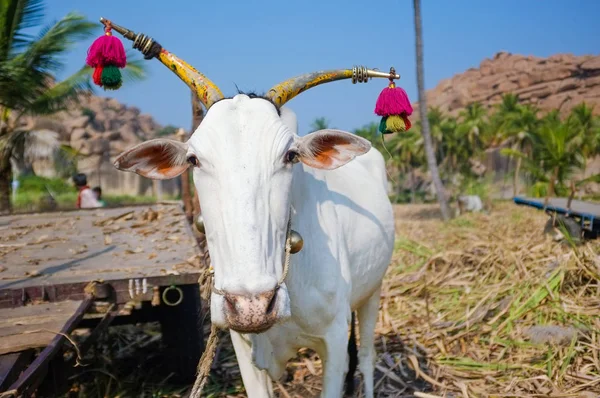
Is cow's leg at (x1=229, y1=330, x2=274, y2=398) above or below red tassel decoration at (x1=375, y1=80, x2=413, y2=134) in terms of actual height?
below

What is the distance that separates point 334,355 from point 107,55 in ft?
6.28

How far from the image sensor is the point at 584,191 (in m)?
34.8

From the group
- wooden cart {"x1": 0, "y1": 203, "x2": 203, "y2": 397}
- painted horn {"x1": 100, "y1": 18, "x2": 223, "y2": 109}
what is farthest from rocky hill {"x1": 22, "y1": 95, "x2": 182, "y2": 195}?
painted horn {"x1": 100, "y1": 18, "x2": 223, "y2": 109}

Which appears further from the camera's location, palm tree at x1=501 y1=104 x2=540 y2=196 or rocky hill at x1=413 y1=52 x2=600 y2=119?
rocky hill at x1=413 y1=52 x2=600 y2=119

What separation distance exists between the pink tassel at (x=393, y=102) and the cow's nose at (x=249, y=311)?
151 cm

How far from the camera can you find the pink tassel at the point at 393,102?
293 cm

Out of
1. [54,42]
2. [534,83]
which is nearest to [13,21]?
[54,42]

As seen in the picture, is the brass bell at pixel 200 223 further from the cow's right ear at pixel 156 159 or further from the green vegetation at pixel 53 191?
the green vegetation at pixel 53 191

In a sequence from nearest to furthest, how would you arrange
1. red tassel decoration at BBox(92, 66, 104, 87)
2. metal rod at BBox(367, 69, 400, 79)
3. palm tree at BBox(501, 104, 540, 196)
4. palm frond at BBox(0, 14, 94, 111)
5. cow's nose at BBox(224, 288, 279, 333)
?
cow's nose at BBox(224, 288, 279, 333), metal rod at BBox(367, 69, 400, 79), red tassel decoration at BBox(92, 66, 104, 87), palm frond at BBox(0, 14, 94, 111), palm tree at BBox(501, 104, 540, 196)

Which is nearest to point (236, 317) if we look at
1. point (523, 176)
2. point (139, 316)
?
point (139, 316)

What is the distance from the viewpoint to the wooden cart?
2.58m

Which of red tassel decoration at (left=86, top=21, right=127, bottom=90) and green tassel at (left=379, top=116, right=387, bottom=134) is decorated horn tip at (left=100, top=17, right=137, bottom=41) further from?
green tassel at (left=379, top=116, right=387, bottom=134)

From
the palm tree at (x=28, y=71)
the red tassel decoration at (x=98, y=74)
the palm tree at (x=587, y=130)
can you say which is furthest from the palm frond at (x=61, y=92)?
the palm tree at (x=587, y=130)

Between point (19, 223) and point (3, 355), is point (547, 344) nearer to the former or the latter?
point (3, 355)
